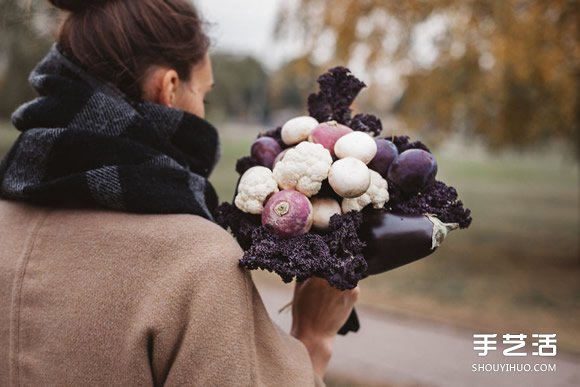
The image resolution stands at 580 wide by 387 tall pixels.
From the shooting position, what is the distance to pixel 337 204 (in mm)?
1333

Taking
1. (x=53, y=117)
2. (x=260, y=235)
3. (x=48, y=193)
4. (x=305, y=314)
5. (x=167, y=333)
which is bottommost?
(x=305, y=314)

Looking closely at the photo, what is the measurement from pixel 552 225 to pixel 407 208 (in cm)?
1539

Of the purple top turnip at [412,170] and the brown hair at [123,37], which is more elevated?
the brown hair at [123,37]

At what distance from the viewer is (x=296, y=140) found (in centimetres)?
147

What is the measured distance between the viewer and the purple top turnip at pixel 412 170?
1380 mm

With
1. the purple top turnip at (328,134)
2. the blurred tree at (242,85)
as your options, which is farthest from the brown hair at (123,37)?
the blurred tree at (242,85)

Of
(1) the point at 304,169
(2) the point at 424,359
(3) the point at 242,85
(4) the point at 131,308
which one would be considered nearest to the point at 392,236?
(1) the point at 304,169

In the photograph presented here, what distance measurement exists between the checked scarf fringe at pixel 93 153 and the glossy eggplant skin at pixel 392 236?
1.21 feet

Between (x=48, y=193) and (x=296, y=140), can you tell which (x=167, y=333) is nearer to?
(x=48, y=193)

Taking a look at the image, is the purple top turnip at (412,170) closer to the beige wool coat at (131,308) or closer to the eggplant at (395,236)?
the eggplant at (395,236)

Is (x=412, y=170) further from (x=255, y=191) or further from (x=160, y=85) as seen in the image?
(x=160, y=85)

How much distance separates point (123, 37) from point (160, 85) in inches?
5.3

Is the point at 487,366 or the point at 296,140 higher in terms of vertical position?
the point at 296,140

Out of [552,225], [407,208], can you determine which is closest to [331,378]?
[407,208]
